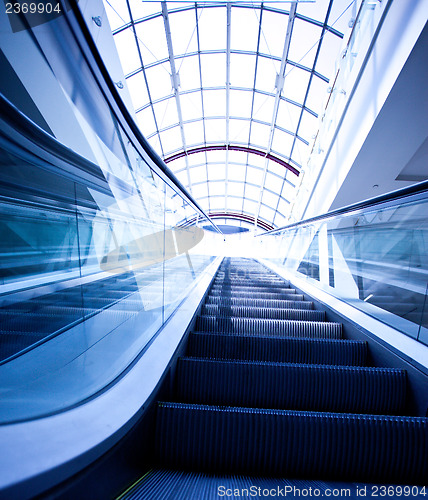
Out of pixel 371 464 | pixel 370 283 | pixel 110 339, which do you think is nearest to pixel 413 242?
pixel 370 283

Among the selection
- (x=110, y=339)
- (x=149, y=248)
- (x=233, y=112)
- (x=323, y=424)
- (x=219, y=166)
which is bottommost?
(x=323, y=424)

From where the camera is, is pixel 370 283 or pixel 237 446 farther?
pixel 370 283

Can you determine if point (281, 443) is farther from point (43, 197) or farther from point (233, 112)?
point (233, 112)

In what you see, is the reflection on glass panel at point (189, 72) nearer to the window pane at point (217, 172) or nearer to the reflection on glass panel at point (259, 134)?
the reflection on glass panel at point (259, 134)

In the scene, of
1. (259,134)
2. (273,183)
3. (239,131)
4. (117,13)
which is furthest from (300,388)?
(273,183)

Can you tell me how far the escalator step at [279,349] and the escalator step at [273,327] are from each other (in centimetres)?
50

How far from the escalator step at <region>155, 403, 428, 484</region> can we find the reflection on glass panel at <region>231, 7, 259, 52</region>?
15.7 metres

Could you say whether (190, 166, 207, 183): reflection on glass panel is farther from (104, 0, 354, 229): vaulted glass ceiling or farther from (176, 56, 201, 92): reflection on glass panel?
Answer: (176, 56, 201, 92): reflection on glass panel

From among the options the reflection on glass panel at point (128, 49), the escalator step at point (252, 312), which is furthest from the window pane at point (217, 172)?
the escalator step at point (252, 312)

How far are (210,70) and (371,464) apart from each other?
1771 cm

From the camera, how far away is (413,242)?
357 cm

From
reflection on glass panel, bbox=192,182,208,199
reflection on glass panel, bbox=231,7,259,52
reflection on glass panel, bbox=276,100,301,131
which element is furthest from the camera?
reflection on glass panel, bbox=192,182,208,199

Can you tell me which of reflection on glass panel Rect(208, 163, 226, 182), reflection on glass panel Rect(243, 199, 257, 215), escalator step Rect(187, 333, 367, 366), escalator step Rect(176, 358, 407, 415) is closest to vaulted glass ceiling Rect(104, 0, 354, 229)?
reflection on glass panel Rect(208, 163, 226, 182)

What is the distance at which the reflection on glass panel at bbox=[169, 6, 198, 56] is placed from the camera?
43.1ft
